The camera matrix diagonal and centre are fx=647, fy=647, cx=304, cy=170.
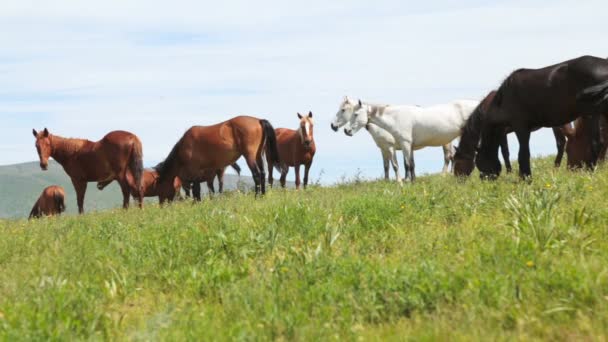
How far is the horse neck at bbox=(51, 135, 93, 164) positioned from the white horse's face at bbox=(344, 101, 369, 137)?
25.9 ft

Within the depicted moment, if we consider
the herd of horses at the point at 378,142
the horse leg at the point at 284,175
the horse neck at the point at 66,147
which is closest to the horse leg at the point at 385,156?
the herd of horses at the point at 378,142

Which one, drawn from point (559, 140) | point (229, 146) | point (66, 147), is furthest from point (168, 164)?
point (559, 140)

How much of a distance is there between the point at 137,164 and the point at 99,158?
124cm

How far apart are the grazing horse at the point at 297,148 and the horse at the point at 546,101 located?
938 cm

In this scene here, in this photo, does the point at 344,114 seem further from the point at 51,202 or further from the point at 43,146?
the point at 51,202

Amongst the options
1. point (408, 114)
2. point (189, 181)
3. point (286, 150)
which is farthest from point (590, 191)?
point (286, 150)

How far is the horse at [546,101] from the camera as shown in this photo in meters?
10.4

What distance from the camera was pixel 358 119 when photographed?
19.2 metres

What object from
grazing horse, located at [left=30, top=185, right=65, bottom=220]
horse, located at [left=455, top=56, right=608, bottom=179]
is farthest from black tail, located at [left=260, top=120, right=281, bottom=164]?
grazing horse, located at [left=30, top=185, right=65, bottom=220]

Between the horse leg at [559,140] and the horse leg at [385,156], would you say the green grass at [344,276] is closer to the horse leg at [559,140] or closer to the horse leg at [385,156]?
the horse leg at [559,140]

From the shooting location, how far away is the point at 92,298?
5426 millimetres

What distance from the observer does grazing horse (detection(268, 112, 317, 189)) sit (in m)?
21.6

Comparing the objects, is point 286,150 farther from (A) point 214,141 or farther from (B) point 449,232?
(B) point 449,232

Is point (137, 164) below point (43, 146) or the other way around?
below
